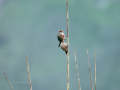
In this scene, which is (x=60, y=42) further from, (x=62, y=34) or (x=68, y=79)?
(x=68, y=79)

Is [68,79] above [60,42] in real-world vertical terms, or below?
below

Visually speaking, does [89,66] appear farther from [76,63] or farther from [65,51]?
[65,51]

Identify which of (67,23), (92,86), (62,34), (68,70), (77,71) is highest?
(67,23)

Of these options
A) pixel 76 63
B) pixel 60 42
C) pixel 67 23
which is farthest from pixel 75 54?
pixel 67 23

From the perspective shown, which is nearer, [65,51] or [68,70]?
[68,70]

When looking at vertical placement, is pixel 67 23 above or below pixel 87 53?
above

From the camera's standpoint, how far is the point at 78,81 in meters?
5.76

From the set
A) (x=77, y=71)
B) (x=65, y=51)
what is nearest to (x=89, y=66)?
(x=77, y=71)

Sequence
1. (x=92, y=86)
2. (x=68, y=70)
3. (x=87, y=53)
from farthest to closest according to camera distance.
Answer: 1. (x=87, y=53)
2. (x=92, y=86)
3. (x=68, y=70)

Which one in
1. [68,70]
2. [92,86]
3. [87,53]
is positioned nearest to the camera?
[68,70]

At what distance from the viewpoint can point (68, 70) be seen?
4934mm

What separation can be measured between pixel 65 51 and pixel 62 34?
A: 76 centimetres

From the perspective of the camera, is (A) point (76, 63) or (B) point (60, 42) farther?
(B) point (60, 42)

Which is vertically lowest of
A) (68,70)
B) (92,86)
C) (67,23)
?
(92,86)
